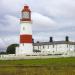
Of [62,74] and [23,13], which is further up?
[23,13]

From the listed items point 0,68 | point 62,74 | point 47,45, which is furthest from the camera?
point 47,45

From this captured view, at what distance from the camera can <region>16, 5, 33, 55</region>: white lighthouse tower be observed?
54.6 m

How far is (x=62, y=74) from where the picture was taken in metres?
19.8

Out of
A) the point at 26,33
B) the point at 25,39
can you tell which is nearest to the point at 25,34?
the point at 26,33

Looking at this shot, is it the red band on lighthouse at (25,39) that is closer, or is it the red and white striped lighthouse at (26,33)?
the red band on lighthouse at (25,39)

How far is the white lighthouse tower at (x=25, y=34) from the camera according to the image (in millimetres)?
54600

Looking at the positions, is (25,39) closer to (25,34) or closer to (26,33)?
(25,34)

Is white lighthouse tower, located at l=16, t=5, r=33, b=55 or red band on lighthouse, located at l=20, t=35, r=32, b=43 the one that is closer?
red band on lighthouse, located at l=20, t=35, r=32, b=43

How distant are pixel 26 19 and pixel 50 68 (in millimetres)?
36140

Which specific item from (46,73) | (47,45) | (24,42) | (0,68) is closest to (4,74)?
(0,68)

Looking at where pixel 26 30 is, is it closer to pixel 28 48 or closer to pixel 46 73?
pixel 28 48

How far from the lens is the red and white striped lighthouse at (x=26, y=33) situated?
179ft

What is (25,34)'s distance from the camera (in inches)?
2175

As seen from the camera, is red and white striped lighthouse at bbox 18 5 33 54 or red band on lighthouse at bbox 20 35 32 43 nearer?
red band on lighthouse at bbox 20 35 32 43
